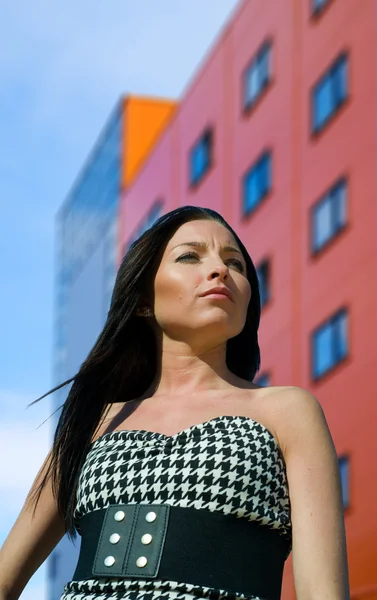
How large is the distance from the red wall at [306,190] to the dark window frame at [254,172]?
13cm

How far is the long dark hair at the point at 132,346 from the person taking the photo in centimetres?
431

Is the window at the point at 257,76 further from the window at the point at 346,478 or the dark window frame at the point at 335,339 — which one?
the window at the point at 346,478

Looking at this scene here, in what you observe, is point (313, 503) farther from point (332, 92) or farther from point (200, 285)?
point (332, 92)

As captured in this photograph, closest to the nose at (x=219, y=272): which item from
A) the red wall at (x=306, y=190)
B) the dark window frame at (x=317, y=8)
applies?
the red wall at (x=306, y=190)

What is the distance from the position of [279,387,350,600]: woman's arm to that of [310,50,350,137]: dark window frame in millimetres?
20413

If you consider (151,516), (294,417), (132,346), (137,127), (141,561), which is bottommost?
(141,561)

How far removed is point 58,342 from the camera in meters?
43.1

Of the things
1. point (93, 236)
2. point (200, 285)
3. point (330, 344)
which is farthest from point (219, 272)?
point (93, 236)

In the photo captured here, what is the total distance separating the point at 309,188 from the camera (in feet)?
82.0

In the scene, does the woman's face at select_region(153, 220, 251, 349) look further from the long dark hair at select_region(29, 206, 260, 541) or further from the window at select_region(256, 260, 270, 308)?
the window at select_region(256, 260, 270, 308)

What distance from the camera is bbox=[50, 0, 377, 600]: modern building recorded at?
22.1 m

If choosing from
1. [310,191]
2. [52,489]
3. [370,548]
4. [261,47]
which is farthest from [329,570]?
[261,47]

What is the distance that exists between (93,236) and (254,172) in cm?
1307

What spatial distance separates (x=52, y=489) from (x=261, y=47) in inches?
971
